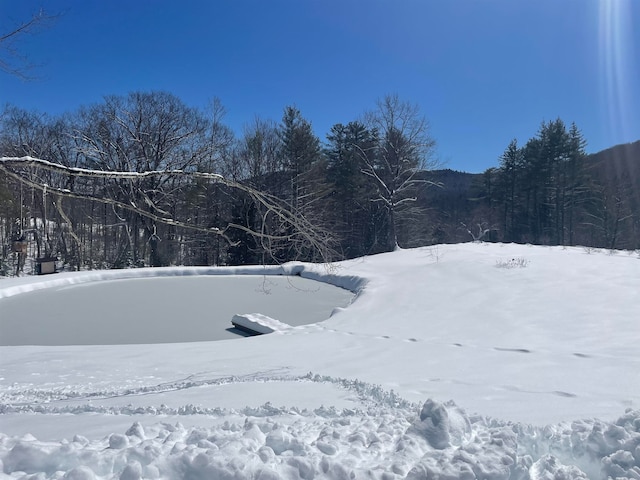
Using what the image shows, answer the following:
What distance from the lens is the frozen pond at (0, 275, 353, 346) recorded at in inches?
241

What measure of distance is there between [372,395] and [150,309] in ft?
21.2

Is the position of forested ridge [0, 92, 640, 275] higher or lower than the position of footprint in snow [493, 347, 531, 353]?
higher

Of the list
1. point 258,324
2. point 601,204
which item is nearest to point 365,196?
point 601,204

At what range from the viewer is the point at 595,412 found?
96.3 inches

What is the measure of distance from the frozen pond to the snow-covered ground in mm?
333

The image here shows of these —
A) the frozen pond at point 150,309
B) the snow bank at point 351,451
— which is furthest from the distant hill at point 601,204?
the snow bank at point 351,451

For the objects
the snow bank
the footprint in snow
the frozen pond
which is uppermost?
the snow bank

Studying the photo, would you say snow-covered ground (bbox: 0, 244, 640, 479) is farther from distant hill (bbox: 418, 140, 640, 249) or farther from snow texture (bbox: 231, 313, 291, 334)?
distant hill (bbox: 418, 140, 640, 249)

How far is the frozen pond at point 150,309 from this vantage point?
6133 mm

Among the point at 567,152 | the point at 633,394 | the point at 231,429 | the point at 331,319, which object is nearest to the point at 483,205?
the point at 567,152

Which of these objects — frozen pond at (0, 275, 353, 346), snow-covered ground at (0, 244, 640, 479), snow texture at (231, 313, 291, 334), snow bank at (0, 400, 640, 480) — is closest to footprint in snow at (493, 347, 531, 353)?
snow-covered ground at (0, 244, 640, 479)

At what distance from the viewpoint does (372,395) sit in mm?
2893

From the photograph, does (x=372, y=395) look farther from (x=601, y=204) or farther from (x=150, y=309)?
(x=601, y=204)

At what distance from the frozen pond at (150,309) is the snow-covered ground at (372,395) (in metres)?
0.33
